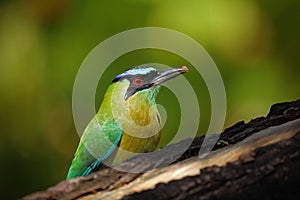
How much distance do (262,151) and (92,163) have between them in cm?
146

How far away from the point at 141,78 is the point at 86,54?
1.00 ft

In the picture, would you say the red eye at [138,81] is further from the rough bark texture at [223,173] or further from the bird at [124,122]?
the rough bark texture at [223,173]

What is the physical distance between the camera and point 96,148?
333cm

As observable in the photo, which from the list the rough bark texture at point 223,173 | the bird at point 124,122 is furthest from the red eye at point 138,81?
the rough bark texture at point 223,173

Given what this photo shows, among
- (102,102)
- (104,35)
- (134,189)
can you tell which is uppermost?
(104,35)

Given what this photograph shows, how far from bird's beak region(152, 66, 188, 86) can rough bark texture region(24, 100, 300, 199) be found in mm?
1126

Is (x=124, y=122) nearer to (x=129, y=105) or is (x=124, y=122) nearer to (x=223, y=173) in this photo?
(x=129, y=105)

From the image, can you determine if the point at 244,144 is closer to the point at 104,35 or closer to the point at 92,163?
the point at 92,163

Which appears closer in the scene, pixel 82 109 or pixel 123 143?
pixel 123 143

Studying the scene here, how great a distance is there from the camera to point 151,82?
11.8 ft

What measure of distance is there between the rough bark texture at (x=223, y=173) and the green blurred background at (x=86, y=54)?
1241 millimetres

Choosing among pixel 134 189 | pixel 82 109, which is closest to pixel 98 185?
pixel 134 189

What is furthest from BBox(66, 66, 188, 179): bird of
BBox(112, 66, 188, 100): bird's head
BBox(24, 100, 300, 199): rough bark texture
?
BBox(24, 100, 300, 199): rough bark texture

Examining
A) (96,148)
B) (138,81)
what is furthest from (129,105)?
(96,148)
